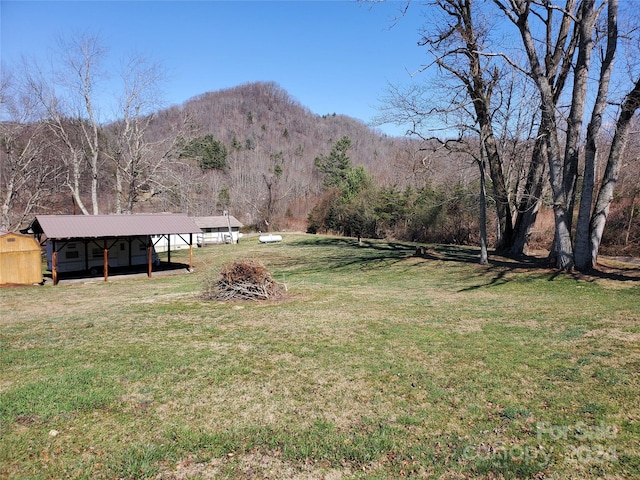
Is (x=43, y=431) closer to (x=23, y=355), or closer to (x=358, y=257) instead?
(x=23, y=355)

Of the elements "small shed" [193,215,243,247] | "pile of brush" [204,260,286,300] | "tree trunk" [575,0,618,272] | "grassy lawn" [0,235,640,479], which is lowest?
"grassy lawn" [0,235,640,479]

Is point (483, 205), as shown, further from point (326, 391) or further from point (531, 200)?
point (326, 391)

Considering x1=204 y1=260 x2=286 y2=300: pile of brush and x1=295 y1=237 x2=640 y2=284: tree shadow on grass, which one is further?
x1=295 y1=237 x2=640 y2=284: tree shadow on grass

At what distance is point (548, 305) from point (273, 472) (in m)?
8.96

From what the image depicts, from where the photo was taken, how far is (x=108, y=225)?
1980cm

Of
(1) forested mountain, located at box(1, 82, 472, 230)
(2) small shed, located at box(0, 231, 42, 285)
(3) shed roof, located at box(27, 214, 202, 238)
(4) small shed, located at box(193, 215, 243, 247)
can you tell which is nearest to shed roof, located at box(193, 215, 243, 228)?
(4) small shed, located at box(193, 215, 243, 247)

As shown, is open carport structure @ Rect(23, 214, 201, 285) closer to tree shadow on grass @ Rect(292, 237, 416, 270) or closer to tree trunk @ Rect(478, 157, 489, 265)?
tree shadow on grass @ Rect(292, 237, 416, 270)

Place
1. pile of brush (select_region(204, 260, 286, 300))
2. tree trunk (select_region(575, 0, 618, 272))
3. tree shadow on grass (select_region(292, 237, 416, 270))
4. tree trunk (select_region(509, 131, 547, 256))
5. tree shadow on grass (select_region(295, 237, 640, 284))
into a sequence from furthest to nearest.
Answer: tree shadow on grass (select_region(292, 237, 416, 270)), tree trunk (select_region(509, 131, 547, 256)), tree shadow on grass (select_region(295, 237, 640, 284)), tree trunk (select_region(575, 0, 618, 272)), pile of brush (select_region(204, 260, 286, 300))

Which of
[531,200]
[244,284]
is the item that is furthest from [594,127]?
[244,284]

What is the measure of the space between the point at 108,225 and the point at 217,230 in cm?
1859

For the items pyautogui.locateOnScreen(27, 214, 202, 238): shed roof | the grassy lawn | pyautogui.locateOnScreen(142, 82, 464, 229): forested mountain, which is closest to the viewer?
the grassy lawn

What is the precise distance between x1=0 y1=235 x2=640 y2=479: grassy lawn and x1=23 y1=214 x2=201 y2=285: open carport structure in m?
9.03

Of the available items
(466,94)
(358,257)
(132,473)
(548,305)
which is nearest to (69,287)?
(358,257)

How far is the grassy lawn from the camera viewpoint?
3.87 metres
